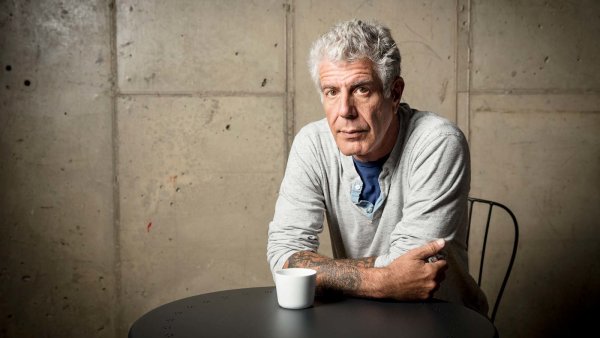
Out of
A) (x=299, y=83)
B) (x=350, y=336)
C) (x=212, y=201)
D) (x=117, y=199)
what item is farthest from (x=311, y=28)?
(x=350, y=336)

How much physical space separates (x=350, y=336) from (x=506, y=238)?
6.40 ft

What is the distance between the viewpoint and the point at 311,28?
2652mm

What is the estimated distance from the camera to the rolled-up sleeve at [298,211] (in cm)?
172

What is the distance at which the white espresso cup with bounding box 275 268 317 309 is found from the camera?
1.29 m

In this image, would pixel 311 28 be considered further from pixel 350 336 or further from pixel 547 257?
pixel 350 336

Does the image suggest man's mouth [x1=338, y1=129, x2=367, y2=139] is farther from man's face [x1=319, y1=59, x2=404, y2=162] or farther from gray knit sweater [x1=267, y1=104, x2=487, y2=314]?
gray knit sweater [x1=267, y1=104, x2=487, y2=314]

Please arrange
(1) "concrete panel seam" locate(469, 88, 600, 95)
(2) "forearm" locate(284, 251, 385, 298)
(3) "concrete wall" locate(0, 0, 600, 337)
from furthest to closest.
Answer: (1) "concrete panel seam" locate(469, 88, 600, 95), (3) "concrete wall" locate(0, 0, 600, 337), (2) "forearm" locate(284, 251, 385, 298)

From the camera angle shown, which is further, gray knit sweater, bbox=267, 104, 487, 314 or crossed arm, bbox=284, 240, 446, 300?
gray knit sweater, bbox=267, 104, 487, 314

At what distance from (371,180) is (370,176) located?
0.01 metres

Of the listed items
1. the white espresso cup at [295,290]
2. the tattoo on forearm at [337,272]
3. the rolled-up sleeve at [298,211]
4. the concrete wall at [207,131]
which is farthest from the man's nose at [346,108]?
the concrete wall at [207,131]

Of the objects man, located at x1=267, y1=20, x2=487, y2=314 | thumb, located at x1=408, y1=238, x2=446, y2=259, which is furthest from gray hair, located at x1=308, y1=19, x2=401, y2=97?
thumb, located at x1=408, y1=238, x2=446, y2=259

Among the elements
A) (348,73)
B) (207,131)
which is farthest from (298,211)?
(207,131)

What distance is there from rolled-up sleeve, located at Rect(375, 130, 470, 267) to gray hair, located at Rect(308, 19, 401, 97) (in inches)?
9.9

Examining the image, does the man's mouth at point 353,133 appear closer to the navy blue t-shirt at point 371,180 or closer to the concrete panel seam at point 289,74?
the navy blue t-shirt at point 371,180
